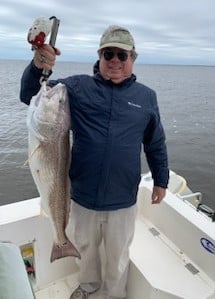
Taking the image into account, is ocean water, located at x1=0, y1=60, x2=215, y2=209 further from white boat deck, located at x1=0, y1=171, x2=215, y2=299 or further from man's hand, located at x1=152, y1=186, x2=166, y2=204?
man's hand, located at x1=152, y1=186, x2=166, y2=204

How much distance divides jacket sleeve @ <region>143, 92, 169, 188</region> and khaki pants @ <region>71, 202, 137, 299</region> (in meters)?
0.37

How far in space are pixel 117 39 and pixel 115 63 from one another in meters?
0.16

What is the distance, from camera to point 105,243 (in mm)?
2648

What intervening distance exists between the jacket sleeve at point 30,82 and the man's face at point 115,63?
1.63 ft

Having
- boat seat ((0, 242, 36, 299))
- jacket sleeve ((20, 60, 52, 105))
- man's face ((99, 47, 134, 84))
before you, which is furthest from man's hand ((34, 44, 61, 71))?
boat seat ((0, 242, 36, 299))

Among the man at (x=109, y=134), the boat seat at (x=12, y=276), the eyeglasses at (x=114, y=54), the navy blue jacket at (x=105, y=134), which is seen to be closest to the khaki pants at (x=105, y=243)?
the man at (x=109, y=134)

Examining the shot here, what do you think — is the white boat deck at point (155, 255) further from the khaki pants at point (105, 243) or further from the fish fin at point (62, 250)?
the fish fin at point (62, 250)

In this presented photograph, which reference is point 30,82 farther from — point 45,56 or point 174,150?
point 174,150

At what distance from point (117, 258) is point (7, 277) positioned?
1.37 meters

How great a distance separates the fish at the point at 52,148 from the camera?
198 cm

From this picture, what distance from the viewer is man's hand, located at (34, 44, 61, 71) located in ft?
5.90

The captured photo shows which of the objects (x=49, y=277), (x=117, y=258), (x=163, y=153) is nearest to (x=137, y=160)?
(x=163, y=153)

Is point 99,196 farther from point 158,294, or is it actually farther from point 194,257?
point 194,257

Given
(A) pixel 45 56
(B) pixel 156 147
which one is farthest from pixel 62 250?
(A) pixel 45 56
